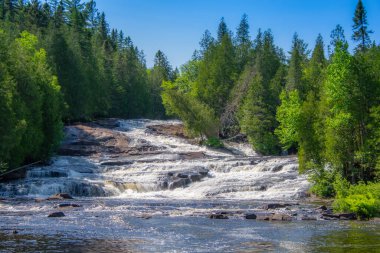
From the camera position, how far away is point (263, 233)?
65.7 feet

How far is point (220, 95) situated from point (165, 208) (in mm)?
55804

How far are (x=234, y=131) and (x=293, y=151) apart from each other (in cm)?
1268

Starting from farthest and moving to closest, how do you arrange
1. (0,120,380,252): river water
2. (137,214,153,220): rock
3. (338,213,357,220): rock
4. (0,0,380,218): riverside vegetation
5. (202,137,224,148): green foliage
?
(202,137,224,148): green foliage
(0,0,380,218): riverside vegetation
(137,214,153,220): rock
(338,213,357,220): rock
(0,120,380,252): river water

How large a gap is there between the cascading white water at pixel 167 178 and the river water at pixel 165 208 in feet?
0.26

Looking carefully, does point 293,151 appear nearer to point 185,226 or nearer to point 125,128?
point 125,128

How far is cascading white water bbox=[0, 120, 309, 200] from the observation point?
3803 centimetres

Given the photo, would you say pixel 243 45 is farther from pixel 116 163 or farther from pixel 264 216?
pixel 264 216

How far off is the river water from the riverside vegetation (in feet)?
10.4

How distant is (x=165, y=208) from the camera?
29.2m

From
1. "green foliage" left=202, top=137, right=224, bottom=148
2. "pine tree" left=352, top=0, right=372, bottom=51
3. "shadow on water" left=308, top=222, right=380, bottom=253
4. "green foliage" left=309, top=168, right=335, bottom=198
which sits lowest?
"shadow on water" left=308, top=222, right=380, bottom=253

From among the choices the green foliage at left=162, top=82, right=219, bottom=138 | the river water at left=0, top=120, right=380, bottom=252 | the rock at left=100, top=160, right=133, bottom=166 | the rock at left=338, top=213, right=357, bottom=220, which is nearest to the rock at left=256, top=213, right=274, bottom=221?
the river water at left=0, top=120, right=380, bottom=252

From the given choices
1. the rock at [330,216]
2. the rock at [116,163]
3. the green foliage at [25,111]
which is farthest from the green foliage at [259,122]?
the rock at [330,216]

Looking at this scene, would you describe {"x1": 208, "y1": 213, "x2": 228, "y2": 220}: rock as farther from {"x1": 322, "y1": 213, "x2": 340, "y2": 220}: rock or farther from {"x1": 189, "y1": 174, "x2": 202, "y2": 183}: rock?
{"x1": 189, "y1": 174, "x2": 202, "y2": 183}: rock

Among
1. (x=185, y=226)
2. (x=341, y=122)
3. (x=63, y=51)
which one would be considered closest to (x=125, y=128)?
(x=63, y=51)
